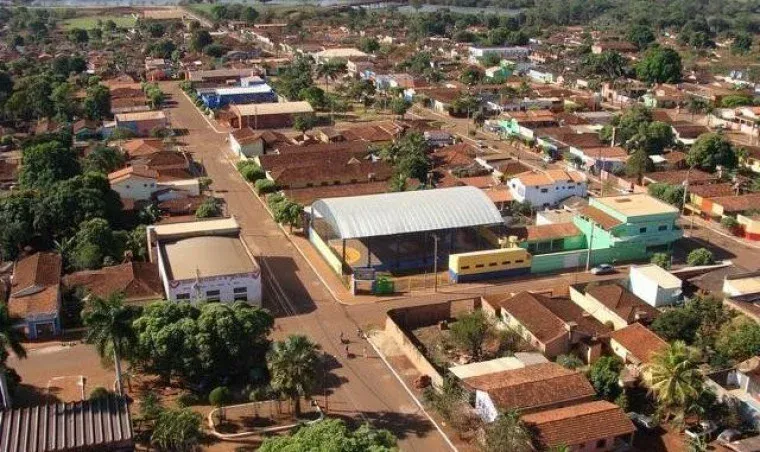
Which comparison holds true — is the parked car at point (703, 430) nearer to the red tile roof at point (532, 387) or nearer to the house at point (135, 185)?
the red tile roof at point (532, 387)

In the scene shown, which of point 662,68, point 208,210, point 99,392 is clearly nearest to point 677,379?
point 99,392

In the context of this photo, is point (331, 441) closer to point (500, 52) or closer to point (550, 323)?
point (550, 323)

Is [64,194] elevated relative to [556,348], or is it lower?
elevated

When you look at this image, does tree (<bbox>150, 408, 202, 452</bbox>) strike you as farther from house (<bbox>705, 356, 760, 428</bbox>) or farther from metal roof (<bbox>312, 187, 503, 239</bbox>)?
house (<bbox>705, 356, 760, 428</bbox>)

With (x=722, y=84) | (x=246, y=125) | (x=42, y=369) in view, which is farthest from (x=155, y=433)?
(x=722, y=84)

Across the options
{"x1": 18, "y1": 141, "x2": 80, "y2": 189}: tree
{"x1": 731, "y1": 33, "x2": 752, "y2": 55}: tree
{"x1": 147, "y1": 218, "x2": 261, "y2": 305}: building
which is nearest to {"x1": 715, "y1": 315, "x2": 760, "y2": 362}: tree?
{"x1": 147, "y1": 218, "x2": 261, "y2": 305}: building

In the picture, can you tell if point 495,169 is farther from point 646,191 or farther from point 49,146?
point 49,146
